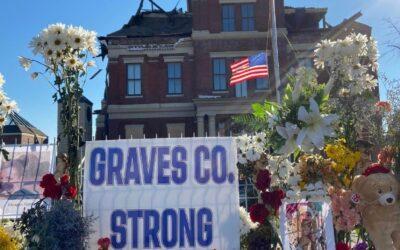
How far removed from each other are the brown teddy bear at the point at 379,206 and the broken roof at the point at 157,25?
2250 centimetres

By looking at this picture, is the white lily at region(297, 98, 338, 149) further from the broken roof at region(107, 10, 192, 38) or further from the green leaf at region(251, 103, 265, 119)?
the broken roof at region(107, 10, 192, 38)

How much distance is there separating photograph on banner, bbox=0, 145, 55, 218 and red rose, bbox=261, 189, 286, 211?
3388 millimetres

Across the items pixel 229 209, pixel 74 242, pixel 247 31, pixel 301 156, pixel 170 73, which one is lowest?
pixel 74 242

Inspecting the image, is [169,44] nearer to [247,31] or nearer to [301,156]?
[247,31]

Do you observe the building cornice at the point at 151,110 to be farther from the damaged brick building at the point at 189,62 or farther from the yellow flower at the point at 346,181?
the yellow flower at the point at 346,181

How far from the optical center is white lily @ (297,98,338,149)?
4266mm

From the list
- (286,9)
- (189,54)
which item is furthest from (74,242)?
(286,9)

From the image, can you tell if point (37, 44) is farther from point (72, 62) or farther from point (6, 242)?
point (6, 242)

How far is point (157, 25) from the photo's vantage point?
→ 2873 cm

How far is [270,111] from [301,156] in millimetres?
566

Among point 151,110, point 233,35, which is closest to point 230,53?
point 233,35

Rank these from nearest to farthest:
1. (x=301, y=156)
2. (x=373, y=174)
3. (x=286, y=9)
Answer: (x=373, y=174), (x=301, y=156), (x=286, y=9)

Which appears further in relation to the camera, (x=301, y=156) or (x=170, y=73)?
(x=170, y=73)

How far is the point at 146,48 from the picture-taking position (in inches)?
1033
